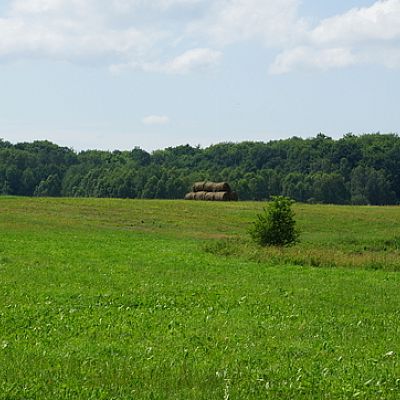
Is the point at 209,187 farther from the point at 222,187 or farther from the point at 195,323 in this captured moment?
the point at 195,323

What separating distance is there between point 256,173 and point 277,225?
110740 mm

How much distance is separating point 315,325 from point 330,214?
4432 centimetres

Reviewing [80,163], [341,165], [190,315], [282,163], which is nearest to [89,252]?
[190,315]

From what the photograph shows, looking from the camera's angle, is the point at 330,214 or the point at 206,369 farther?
the point at 330,214

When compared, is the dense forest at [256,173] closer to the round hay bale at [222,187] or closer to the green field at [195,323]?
the round hay bale at [222,187]

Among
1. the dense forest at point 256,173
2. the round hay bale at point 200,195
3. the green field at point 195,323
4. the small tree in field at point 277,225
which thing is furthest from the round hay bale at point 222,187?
the green field at point 195,323

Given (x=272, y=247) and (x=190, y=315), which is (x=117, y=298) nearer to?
(x=190, y=315)

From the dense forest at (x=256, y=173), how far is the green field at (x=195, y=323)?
9539 cm

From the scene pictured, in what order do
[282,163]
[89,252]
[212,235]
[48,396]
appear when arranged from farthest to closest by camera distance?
[282,163] → [212,235] → [89,252] → [48,396]

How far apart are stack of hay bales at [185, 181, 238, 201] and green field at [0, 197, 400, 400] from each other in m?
44.8

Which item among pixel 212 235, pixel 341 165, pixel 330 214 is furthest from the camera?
pixel 341 165

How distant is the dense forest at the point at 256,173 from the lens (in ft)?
420

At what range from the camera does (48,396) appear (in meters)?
7.99

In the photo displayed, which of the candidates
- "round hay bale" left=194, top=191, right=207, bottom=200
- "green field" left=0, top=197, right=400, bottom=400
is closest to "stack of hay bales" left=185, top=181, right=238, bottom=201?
"round hay bale" left=194, top=191, right=207, bottom=200
